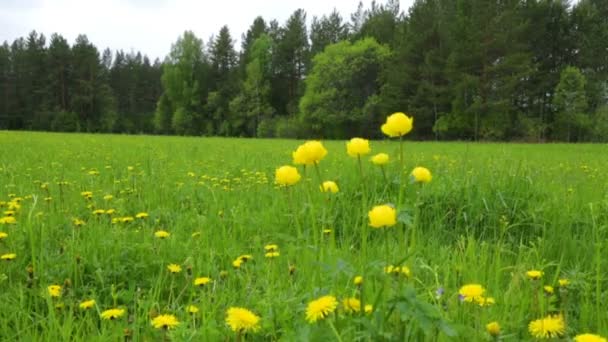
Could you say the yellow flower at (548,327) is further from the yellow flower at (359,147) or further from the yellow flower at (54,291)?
the yellow flower at (54,291)

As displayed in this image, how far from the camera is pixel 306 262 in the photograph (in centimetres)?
183

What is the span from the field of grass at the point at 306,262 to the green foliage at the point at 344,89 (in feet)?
109

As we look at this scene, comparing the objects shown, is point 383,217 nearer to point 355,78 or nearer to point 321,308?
point 321,308

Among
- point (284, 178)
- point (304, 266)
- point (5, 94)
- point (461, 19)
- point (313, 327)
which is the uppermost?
point (461, 19)

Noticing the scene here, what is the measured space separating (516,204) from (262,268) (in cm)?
200

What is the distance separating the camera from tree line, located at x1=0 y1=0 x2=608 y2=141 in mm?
28500

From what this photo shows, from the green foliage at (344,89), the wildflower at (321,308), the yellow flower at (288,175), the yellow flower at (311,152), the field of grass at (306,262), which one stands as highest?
the green foliage at (344,89)

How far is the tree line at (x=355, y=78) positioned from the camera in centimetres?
2850

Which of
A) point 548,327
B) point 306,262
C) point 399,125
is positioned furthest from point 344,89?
point 548,327

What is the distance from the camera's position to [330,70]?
37.5 m

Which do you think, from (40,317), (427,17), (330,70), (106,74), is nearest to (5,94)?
(106,74)

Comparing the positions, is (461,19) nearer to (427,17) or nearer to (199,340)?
(427,17)

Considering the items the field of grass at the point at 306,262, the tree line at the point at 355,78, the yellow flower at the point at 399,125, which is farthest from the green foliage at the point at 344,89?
the yellow flower at the point at 399,125

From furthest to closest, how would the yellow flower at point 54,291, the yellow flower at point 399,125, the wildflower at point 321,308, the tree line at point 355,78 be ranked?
1. the tree line at point 355,78
2. the yellow flower at point 54,291
3. the yellow flower at point 399,125
4. the wildflower at point 321,308
